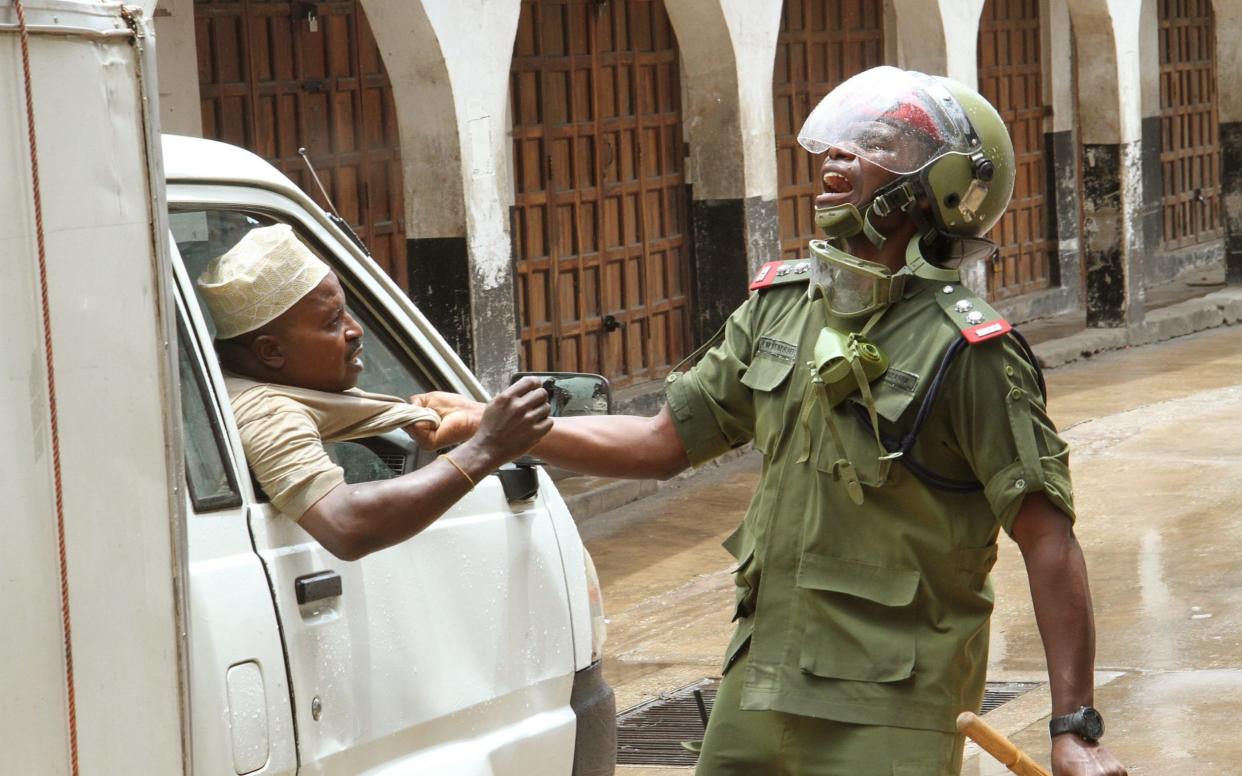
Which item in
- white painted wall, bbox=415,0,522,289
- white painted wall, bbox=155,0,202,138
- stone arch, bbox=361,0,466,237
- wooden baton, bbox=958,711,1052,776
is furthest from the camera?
white painted wall, bbox=415,0,522,289

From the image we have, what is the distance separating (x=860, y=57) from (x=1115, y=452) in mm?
4884

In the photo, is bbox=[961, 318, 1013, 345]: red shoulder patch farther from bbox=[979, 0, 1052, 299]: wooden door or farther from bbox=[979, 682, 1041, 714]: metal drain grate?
bbox=[979, 0, 1052, 299]: wooden door

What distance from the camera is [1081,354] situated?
14.9 meters

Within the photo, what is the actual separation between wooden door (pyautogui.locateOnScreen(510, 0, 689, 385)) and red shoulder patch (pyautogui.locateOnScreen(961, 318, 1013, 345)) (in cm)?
851

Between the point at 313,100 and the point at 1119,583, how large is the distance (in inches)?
194

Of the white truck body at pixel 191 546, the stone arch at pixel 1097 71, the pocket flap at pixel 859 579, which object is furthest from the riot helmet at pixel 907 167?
the stone arch at pixel 1097 71

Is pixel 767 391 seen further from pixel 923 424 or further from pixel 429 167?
pixel 429 167

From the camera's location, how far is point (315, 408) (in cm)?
317

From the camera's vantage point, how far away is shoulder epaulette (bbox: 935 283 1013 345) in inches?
117

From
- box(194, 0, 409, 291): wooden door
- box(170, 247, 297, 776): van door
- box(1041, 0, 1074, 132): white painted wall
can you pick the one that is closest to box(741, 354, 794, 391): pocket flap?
box(170, 247, 297, 776): van door

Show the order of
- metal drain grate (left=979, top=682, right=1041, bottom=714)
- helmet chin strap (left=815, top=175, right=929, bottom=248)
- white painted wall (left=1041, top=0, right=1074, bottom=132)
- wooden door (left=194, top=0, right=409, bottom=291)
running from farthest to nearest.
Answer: white painted wall (left=1041, top=0, right=1074, bottom=132) → wooden door (left=194, top=0, right=409, bottom=291) → metal drain grate (left=979, top=682, right=1041, bottom=714) → helmet chin strap (left=815, top=175, right=929, bottom=248)

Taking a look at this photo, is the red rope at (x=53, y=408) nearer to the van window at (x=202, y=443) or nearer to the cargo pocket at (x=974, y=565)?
the van window at (x=202, y=443)

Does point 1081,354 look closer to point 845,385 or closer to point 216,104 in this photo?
point 216,104

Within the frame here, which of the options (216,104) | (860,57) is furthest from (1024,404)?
(860,57)
